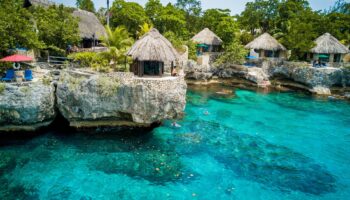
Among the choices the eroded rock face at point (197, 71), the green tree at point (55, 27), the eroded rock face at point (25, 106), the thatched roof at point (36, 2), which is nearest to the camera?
the eroded rock face at point (25, 106)

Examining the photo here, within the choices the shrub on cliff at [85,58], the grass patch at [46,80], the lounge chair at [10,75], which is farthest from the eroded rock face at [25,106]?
the shrub on cliff at [85,58]

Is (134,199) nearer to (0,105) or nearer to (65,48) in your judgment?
(0,105)

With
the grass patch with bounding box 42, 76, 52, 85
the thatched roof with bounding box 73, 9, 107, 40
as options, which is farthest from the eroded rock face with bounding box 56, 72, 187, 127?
the thatched roof with bounding box 73, 9, 107, 40

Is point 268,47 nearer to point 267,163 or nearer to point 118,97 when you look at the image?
point 267,163

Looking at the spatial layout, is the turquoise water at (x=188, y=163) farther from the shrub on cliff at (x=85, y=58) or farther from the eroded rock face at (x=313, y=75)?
the eroded rock face at (x=313, y=75)

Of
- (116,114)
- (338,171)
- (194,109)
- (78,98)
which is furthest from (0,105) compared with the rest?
(338,171)

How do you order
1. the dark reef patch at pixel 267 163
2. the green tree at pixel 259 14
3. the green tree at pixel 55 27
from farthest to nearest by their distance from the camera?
the green tree at pixel 259 14 < the green tree at pixel 55 27 < the dark reef patch at pixel 267 163

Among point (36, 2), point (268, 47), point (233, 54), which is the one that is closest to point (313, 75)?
point (268, 47)
